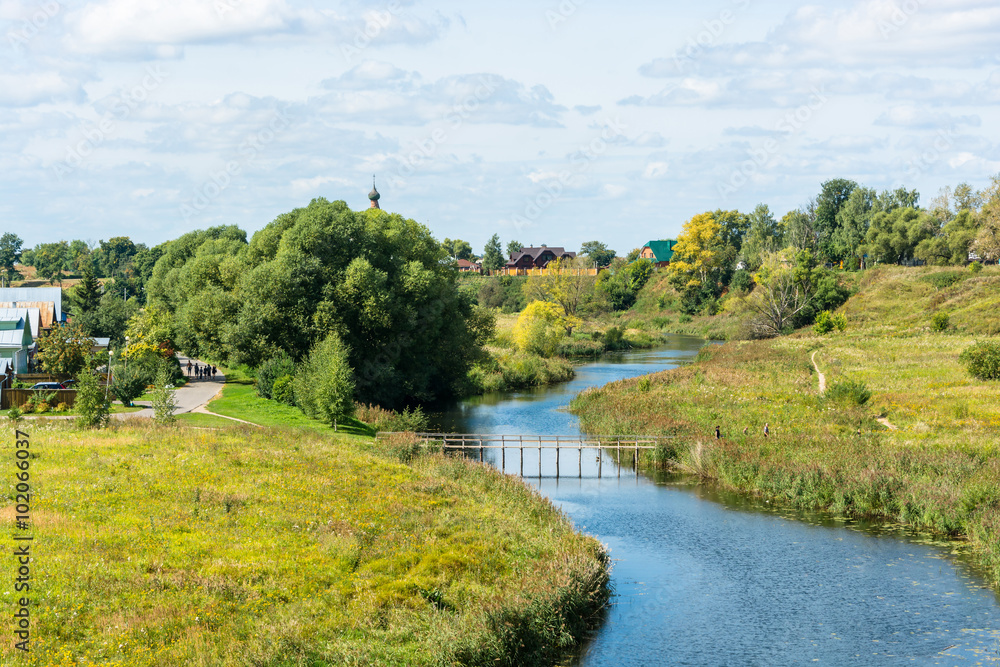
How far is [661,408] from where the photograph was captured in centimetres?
5119

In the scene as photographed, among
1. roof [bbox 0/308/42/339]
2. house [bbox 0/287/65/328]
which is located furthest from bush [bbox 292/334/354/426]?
house [bbox 0/287/65/328]

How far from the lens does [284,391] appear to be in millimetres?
51781

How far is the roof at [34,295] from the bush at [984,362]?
72919mm

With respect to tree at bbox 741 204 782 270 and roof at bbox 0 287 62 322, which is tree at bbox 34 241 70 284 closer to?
roof at bbox 0 287 62 322

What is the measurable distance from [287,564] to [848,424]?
29.7 meters

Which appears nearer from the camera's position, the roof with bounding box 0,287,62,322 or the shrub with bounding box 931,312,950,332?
the shrub with bounding box 931,312,950,332

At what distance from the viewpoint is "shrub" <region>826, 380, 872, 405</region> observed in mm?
46156

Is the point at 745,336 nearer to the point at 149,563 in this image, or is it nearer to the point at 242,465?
the point at 242,465

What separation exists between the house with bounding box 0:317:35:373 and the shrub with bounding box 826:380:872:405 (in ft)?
167

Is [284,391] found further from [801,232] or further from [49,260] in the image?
[49,260]

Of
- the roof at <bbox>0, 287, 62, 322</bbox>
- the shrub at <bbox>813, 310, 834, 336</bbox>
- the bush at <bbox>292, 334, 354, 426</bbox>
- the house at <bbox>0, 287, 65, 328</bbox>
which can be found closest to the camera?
the bush at <bbox>292, 334, 354, 426</bbox>

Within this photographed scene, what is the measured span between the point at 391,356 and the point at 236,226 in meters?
36.6

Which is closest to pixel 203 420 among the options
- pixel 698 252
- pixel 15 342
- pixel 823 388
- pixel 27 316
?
pixel 15 342

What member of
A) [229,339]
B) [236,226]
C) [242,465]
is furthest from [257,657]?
[236,226]
